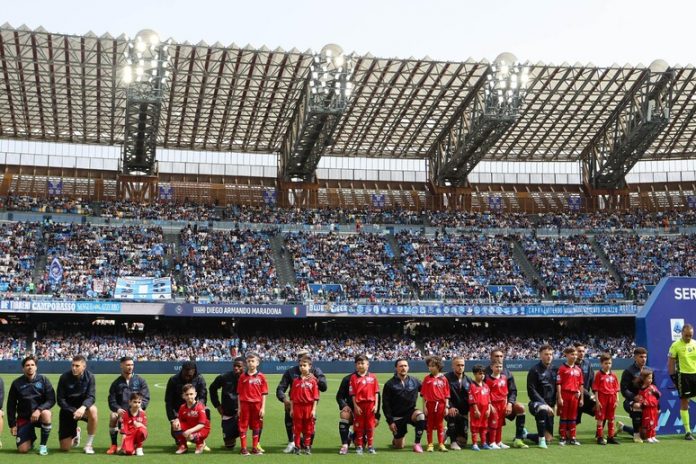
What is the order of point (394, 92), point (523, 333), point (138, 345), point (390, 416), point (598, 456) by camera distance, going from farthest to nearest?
point (523, 333), point (394, 92), point (138, 345), point (390, 416), point (598, 456)

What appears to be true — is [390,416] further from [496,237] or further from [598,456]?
[496,237]

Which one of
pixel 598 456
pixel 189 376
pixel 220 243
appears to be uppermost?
pixel 220 243

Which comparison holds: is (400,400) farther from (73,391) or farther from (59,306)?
(59,306)

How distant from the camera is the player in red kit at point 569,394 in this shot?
548 inches

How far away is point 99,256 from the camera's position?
49.8m

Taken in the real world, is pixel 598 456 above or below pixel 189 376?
below

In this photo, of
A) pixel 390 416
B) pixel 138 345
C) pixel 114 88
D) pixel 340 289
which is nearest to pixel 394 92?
pixel 340 289

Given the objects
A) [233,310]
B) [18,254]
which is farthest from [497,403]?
[18,254]

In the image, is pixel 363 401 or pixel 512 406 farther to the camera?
pixel 512 406

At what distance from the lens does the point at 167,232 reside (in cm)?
5481

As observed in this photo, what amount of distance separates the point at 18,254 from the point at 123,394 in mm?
39216

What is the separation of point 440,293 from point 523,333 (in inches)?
267

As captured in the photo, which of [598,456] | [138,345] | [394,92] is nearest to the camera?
[598,456]

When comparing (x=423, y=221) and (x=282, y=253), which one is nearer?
(x=282, y=253)
